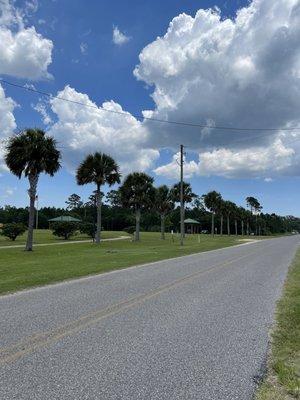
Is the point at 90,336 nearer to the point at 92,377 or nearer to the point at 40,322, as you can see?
the point at 40,322

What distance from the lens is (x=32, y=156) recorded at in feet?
110

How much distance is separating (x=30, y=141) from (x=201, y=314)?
27.0m

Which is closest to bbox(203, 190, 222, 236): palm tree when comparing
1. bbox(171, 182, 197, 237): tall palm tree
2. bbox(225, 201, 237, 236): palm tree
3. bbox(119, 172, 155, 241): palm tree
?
bbox(225, 201, 237, 236): palm tree

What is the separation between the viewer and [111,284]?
1384cm

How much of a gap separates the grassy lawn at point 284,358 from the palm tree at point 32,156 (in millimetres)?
25639

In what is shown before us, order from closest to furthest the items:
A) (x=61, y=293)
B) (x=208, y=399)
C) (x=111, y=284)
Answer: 1. (x=208, y=399)
2. (x=61, y=293)
3. (x=111, y=284)

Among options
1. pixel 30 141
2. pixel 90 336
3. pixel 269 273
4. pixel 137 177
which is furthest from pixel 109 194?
pixel 90 336

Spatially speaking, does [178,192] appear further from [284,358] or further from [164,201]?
[284,358]

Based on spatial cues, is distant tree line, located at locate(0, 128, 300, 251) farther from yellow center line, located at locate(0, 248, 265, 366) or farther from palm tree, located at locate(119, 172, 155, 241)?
yellow center line, located at locate(0, 248, 265, 366)

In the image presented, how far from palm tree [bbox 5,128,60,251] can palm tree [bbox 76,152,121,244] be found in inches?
473

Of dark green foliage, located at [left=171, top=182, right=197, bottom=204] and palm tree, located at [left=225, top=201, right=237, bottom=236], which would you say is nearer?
dark green foliage, located at [left=171, top=182, right=197, bottom=204]

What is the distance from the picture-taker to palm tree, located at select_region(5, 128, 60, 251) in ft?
109

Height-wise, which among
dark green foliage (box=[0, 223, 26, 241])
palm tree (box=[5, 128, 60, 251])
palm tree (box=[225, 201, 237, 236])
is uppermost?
palm tree (box=[225, 201, 237, 236])

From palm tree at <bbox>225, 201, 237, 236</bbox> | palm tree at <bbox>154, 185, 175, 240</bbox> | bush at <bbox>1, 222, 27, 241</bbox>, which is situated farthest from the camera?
palm tree at <bbox>225, 201, 237, 236</bbox>
